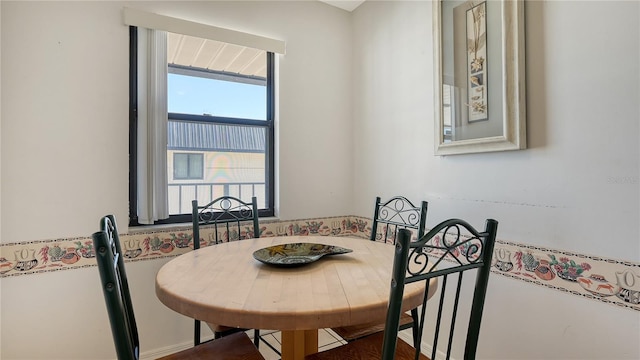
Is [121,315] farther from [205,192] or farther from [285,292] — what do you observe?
[205,192]

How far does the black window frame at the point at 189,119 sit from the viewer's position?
2.04 metres

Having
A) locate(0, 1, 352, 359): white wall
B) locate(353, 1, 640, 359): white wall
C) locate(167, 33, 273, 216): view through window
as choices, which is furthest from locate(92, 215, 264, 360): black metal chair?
locate(353, 1, 640, 359): white wall

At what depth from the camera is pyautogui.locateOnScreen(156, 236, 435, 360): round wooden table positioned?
0.87 m

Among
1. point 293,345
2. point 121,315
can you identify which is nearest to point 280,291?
point 293,345

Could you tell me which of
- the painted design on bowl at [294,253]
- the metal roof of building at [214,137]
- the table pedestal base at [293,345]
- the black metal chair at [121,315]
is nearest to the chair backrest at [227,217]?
the metal roof of building at [214,137]

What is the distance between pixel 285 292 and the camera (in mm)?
990

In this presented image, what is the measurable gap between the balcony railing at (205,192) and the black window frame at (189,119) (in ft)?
0.15

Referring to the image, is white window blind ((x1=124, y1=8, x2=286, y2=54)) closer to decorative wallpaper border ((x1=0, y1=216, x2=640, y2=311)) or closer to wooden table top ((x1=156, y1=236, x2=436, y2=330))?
decorative wallpaper border ((x1=0, y1=216, x2=640, y2=311))

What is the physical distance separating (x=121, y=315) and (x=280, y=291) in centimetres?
43

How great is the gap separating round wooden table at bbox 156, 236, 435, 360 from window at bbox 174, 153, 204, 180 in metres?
0.96

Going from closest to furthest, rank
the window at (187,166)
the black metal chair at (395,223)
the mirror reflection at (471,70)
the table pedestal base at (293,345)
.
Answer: the table pedestal base at (293,345)
the black metal chair at (395,223)
the mirror reflection at (471,70)
the window at (187,166)

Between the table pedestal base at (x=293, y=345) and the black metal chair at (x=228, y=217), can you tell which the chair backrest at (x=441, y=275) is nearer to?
the table pedestal base at (x=293, y=345)

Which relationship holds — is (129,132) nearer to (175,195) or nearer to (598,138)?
(175,195)

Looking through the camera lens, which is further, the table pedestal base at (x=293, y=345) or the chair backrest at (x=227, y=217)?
the chair backrest at (x=227, y=217)
